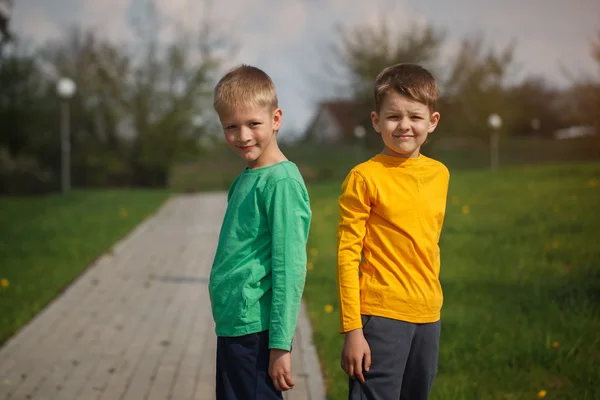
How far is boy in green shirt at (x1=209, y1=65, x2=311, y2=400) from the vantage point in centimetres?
248

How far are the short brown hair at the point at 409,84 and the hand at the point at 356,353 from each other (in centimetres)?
81

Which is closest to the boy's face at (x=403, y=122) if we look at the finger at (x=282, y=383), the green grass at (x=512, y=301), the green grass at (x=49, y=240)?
the finger at (x=282, y=383)

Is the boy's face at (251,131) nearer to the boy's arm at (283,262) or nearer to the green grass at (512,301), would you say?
the boy's arm at (283,262)

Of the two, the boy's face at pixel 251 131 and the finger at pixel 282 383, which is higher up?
the boy's face at pixel 251 131

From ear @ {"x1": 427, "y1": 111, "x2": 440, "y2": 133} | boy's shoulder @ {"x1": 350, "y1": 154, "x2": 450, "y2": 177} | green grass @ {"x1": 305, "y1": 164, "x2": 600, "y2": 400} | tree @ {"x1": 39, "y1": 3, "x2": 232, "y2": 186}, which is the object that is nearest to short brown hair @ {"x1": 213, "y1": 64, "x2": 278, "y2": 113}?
boy's shoulder @ {"x1": 350, "y1": 154, "x2": 450, "y2": 177}

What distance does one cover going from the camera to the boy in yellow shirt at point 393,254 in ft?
8.50

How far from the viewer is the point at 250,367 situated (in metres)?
2.54

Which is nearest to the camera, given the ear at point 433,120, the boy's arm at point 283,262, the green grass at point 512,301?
the boy's arm at point 283,262

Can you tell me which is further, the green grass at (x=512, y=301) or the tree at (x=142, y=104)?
the tree at (x=142, y=104)

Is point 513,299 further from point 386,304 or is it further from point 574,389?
point 386,304

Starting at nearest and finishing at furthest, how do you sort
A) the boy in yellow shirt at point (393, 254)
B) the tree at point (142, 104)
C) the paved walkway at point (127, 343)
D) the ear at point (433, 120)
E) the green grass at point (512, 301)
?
the boy in yellow shirt at point (393, 254) < the ear at point (433, 120) < the green grass at point (512, 301) < the paved walkway at point (127, 343) < the tree at point (142, 104)

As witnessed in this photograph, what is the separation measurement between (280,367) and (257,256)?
1.22 ft

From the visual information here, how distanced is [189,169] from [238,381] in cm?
2947

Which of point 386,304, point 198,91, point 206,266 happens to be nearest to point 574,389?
point 386,304
